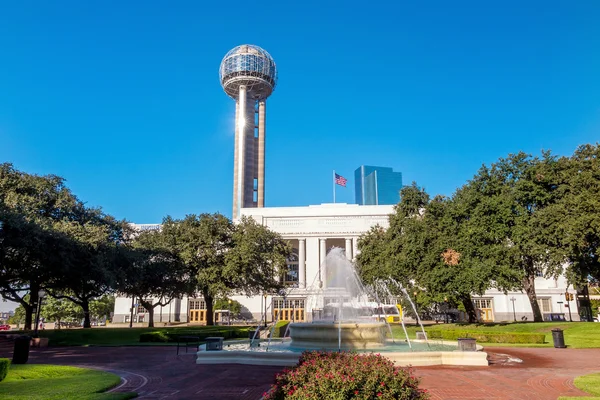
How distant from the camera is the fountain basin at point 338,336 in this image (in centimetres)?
1809

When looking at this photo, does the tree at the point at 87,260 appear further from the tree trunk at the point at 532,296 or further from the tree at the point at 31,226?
the tree trunk at the point at 532,296

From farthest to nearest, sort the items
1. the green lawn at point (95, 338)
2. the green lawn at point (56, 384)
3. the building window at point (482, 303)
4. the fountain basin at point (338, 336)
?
the building window at point (482, 303)
the green lawn at point (95, 338)
the fountain basin at point (338, 336)
the green lawn at point (56, 384)

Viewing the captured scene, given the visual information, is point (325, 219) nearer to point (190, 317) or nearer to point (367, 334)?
point (190, 317)

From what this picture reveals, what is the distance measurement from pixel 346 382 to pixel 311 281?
66547mm

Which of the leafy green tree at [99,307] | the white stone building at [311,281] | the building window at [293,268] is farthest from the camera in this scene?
the building window at [293,268]

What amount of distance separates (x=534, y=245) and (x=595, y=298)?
Answer: 45.7 metres

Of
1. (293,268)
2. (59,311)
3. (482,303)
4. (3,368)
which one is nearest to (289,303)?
(293,268)

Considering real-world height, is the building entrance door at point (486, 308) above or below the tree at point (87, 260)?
below

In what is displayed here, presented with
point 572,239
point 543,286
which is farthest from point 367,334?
point 543,286

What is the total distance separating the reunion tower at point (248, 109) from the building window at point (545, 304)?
62.4 m

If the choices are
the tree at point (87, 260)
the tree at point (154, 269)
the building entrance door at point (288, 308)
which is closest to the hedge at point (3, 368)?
the tree at point (87, 260)

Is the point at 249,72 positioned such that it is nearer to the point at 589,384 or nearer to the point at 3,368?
the point at 3,368

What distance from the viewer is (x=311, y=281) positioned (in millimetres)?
72750

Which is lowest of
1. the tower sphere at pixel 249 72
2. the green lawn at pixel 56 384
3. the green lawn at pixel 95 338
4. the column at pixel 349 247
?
the green lawn at pixel 95 338
